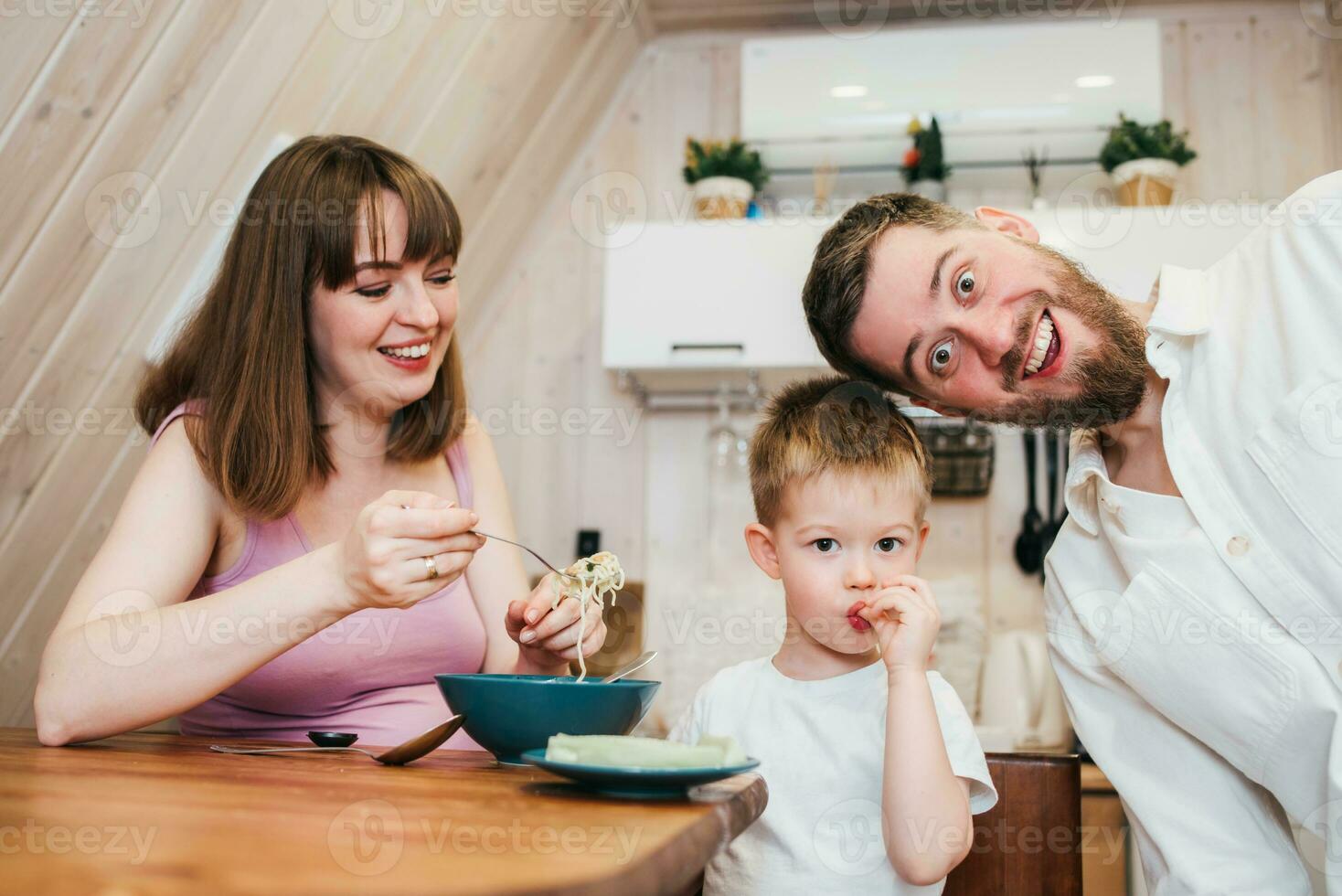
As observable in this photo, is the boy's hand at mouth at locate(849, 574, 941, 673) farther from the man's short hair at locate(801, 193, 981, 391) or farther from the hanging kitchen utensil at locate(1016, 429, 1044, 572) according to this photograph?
the hanging kitchen utensil at locate(1016, 429, 1044, 572)

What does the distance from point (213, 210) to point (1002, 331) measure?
1386 mm

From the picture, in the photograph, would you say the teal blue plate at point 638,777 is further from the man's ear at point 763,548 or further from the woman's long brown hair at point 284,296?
the woman's long brown hair at point 284,296

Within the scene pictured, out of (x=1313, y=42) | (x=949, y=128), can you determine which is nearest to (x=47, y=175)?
(x=949, y=128)

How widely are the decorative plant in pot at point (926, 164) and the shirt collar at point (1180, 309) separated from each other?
5.19ft

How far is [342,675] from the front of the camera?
1447mm

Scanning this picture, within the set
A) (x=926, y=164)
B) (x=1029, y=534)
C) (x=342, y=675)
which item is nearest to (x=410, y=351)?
(x=342, y=675)

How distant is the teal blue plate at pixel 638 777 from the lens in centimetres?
80

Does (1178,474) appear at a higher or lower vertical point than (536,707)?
higher

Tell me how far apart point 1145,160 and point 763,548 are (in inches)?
81.2

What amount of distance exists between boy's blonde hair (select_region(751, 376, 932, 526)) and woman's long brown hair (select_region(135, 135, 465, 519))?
0.57 meters

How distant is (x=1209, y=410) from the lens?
1360 mm

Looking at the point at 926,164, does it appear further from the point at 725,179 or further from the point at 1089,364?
the point at 1089,364

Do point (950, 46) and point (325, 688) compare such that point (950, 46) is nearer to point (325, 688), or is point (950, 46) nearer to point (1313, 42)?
point (1313, 42)

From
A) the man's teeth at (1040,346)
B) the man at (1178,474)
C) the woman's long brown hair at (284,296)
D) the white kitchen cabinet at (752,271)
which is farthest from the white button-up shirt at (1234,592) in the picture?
the white kitchen cabinet at (752,271)
